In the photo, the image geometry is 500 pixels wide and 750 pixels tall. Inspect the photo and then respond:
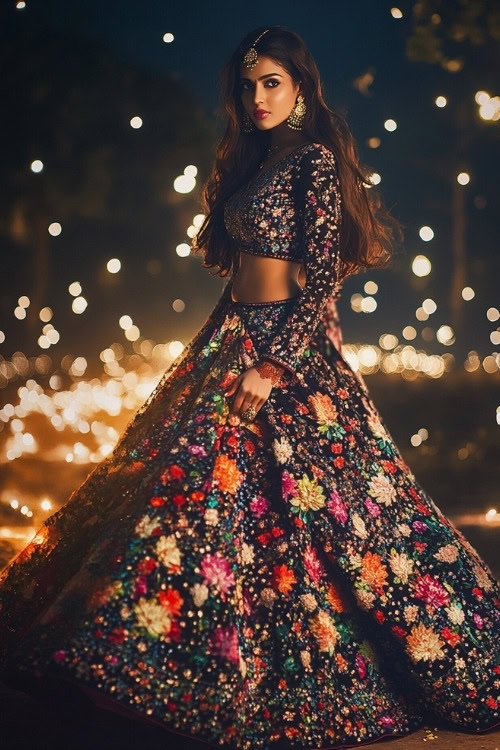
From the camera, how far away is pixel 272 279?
12.2 feet

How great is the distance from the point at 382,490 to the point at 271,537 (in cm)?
46

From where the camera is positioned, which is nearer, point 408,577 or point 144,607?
point 144,607

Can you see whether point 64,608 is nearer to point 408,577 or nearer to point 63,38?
point 408,577

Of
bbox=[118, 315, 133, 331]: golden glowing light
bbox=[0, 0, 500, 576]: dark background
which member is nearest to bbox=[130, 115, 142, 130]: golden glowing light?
bbox=[0, 0, 500, 576]: dark background

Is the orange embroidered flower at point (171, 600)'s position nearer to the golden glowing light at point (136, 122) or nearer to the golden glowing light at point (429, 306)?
the golden glowing light at point (136, 122)

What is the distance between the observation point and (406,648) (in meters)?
3.38

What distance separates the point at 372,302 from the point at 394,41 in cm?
850

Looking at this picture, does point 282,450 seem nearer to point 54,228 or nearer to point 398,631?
point 398,631

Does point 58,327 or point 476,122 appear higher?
point 58,327

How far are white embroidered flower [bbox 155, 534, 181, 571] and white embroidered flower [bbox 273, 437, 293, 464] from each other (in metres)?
0.50

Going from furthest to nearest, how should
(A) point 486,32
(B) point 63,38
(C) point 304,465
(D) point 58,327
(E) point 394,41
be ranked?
(D) point 58,327 < (B) point 63,38 < (E) point 394,41 < (A) point 486,32 < (C) point 304,465

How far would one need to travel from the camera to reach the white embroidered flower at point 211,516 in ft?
10.3

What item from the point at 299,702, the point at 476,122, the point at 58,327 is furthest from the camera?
the point at 58,327

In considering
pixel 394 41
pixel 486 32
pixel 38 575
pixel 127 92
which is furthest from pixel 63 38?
pixel 38 575
